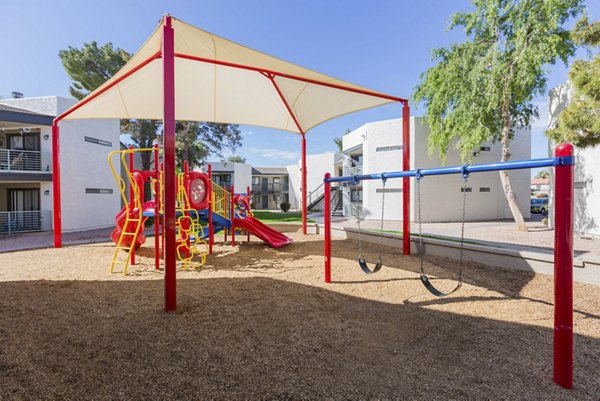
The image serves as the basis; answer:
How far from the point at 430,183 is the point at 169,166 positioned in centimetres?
1518

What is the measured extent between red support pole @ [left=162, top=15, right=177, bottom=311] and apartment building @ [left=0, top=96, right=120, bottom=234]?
1426 centimetres

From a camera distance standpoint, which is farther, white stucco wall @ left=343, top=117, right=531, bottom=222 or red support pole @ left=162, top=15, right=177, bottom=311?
white stucco wall @ left=343, top=117, right=531, bottom=222

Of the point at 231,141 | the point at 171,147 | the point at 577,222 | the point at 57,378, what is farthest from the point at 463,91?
the point at 231,141

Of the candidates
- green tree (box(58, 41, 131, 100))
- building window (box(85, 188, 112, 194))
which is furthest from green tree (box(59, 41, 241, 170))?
building window (box(85, 188, 112, 194))

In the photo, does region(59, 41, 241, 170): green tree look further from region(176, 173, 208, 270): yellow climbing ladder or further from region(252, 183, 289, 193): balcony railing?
region(252, 183, 289, 193): balcony railing

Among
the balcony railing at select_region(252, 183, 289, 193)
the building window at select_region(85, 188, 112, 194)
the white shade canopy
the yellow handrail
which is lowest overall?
the yellow handrail

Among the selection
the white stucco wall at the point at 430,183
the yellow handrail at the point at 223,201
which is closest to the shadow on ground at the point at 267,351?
the yellow handrail at the point at 223,201

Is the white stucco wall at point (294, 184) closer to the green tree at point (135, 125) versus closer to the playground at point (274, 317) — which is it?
the green tree at point (135, 125)

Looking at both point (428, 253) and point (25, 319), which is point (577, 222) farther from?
point (25, 319)

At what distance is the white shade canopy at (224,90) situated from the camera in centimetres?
561

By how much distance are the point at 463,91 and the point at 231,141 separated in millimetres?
18698

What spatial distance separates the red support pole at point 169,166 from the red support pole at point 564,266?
4.31 meters

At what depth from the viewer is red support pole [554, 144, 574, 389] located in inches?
96.3

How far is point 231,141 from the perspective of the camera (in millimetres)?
25188
